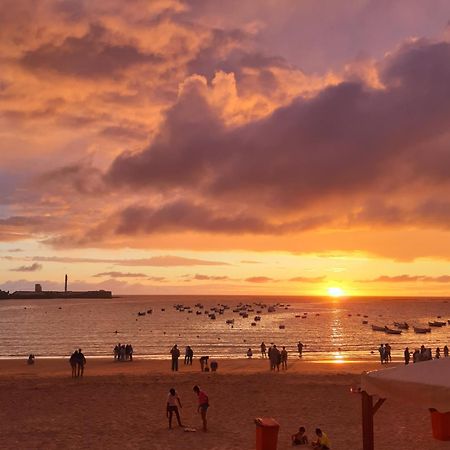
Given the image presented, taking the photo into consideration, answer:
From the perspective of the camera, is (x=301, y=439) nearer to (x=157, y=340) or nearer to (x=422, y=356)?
(x=422, y=356)

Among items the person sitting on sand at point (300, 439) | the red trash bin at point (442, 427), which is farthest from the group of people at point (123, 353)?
the red trash bin at point (442, 427)

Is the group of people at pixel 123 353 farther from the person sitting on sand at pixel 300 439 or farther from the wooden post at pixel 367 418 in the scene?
the wooden post at pixel 367 418

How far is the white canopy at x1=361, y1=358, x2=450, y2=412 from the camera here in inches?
305

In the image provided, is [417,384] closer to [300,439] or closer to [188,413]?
[300,439]

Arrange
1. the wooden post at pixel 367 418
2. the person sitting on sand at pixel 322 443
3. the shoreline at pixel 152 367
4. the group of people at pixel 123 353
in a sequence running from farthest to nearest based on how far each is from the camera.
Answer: the group of people at pixel 123 353
the shoreline at pixel 152 367
the person sitting on sand at pixel 322 443
the wooden post at pixel 367 418

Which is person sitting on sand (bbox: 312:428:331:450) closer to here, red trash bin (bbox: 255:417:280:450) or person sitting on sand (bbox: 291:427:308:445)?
person sitting on sand (bbox: 291:427:308:445)

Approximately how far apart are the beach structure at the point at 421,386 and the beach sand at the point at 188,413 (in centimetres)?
469

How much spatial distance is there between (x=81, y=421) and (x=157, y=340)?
6085cm

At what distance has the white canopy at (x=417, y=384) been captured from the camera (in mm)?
7734

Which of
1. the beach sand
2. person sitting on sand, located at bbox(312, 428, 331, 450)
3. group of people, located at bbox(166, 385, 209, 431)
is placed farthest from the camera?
group of people, located at bbox(166, 385, 209, 431)

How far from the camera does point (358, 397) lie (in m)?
20.3

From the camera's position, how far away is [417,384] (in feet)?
26.3

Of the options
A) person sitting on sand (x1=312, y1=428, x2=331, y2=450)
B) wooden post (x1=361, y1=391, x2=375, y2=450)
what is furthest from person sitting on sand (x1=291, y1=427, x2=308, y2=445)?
wooden post (x1=361, y1=391, x2=375, y2=450)

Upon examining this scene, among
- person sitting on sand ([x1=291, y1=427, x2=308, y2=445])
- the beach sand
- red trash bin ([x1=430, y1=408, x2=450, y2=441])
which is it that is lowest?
the beach sand
